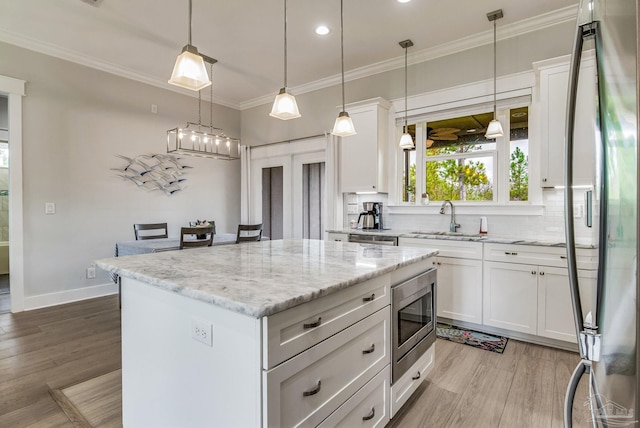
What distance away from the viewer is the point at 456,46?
12.4 feet

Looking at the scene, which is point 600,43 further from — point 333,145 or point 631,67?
point 333,145

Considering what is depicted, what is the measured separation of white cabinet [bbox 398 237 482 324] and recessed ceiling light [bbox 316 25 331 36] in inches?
96.4

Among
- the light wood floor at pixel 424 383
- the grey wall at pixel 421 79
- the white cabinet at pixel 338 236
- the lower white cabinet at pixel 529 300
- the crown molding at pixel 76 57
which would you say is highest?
the crown molding at pixel 76 57

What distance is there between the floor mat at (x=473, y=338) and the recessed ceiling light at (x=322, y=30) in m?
3.30

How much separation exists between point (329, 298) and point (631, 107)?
1045mm

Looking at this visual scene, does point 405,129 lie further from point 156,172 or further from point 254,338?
point 156,172

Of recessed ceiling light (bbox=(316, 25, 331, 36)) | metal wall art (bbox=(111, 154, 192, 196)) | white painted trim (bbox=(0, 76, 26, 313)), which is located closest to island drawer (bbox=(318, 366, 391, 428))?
recessed ceiling light (bbox=(316, 25, 331, 36))

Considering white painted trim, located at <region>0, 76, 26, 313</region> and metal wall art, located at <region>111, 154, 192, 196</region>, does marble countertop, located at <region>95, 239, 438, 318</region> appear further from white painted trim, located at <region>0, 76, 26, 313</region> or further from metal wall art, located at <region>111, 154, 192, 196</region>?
metal wall art, located at <region>111, 154, 192, 196</region>

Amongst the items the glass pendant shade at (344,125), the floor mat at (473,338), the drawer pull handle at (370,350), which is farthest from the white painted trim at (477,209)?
the drawer pull handle at (370,350)

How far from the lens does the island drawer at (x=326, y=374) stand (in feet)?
3.53

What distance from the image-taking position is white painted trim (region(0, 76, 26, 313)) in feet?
11.9

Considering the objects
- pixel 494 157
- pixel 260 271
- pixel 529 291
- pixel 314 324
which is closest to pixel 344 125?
pixel 260 271

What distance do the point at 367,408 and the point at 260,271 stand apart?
824 mm

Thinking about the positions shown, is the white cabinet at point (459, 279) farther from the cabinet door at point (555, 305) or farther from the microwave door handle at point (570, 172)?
the microwave door handle at point (570, 172)
